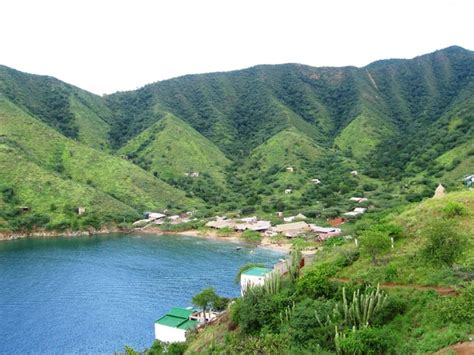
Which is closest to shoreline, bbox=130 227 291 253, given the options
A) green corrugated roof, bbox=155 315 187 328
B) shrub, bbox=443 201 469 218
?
green corrugated roof, bbox=155 315 187 328

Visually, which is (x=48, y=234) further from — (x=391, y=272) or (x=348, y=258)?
(x=391, y=272)

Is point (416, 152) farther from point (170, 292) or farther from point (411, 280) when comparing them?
point (411, 280)

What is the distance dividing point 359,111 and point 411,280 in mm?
135068

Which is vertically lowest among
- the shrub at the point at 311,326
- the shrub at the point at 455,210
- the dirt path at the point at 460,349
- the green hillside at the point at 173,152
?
the shrub at the point at 311,326

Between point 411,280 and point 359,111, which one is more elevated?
point 359,111

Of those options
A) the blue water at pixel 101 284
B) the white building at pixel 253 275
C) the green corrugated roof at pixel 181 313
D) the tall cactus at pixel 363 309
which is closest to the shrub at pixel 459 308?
the tall cactus at pixel 363 309

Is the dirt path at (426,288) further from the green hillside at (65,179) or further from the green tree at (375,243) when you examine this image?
the green hillside at (65,179)

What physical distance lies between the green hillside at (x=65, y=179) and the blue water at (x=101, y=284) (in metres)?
10.6

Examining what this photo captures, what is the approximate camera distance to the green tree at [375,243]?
26.6m

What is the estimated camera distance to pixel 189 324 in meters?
36.4

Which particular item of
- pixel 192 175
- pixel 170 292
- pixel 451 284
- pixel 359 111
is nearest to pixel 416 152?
pixel 359 111

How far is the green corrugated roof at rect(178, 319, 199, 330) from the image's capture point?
35.9m

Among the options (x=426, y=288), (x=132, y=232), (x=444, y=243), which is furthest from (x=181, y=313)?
(x=132, y=232)

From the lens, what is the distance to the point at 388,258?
2692cm
